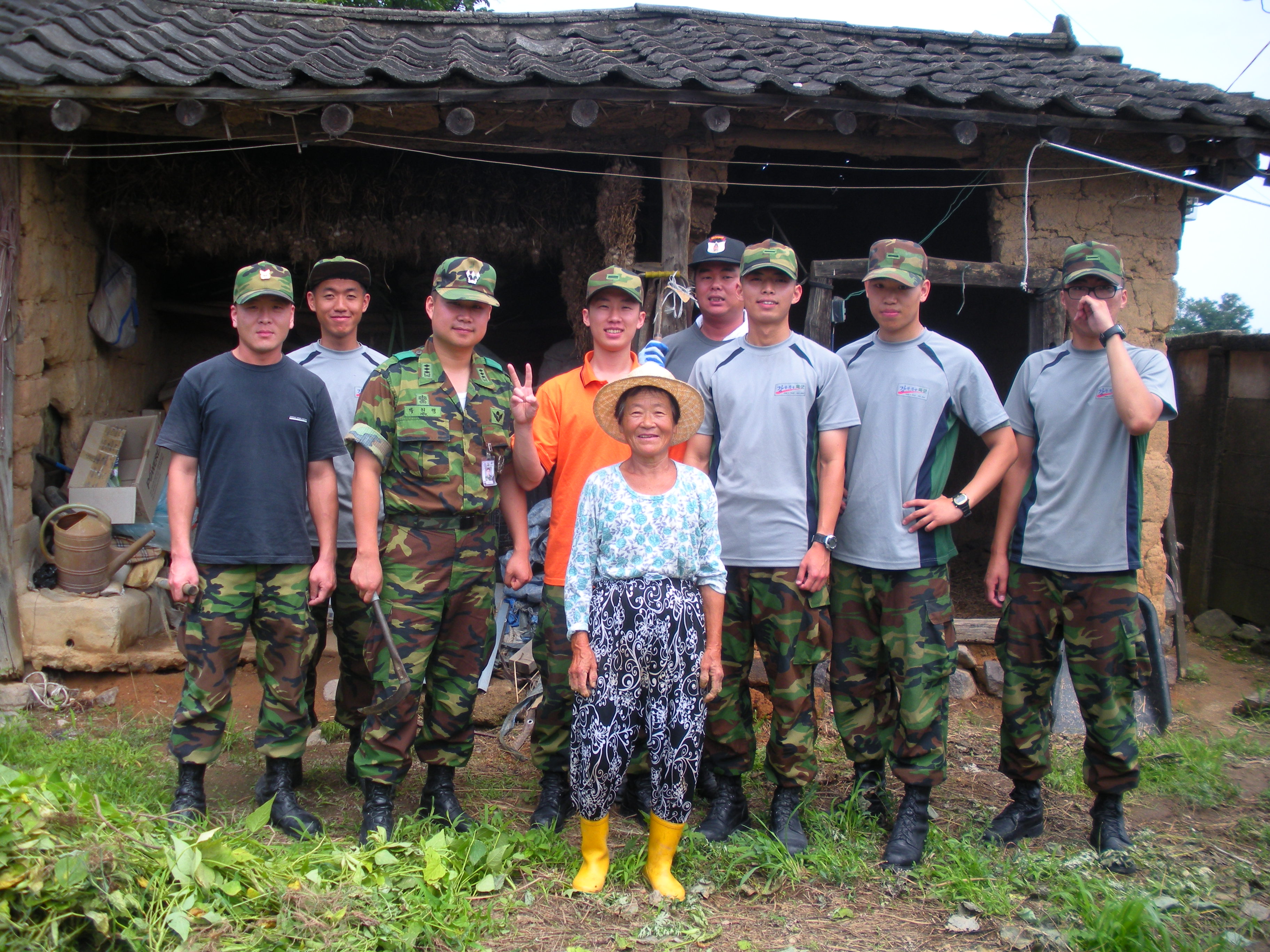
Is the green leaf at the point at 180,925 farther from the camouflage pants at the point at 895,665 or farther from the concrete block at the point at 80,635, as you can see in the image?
the concrete block at the point at 80,635

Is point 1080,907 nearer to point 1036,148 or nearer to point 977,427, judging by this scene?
point 977,427

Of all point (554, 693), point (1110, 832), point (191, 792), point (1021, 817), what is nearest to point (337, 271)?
point (554, 693)

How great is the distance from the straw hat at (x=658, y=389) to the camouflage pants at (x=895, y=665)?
81 cm

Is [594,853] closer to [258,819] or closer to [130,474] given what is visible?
[258,819]

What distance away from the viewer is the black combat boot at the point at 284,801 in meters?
3.18

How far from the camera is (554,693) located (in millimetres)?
3305

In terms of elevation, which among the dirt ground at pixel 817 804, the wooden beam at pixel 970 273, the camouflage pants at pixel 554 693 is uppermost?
the wooden beam at pixel 970 273

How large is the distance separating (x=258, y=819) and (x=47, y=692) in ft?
8.91

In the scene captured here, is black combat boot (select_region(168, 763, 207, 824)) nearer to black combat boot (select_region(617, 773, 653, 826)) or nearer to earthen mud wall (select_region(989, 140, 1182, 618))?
black combat boot (select_region(617, 773, 653, 826))

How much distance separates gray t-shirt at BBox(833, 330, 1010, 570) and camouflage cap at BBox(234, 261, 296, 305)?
2263mm

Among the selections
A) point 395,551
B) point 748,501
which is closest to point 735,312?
point 748,501

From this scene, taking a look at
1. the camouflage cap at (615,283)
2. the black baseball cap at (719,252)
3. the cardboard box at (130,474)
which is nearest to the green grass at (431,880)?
the camouflage cap at (615,283)

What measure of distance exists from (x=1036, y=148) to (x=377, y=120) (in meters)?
Answer: 3.78

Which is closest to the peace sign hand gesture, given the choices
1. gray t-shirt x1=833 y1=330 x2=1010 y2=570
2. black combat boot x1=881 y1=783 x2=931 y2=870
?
gray t-shirt x1=833 y1=330 x2=1010 y2=570
